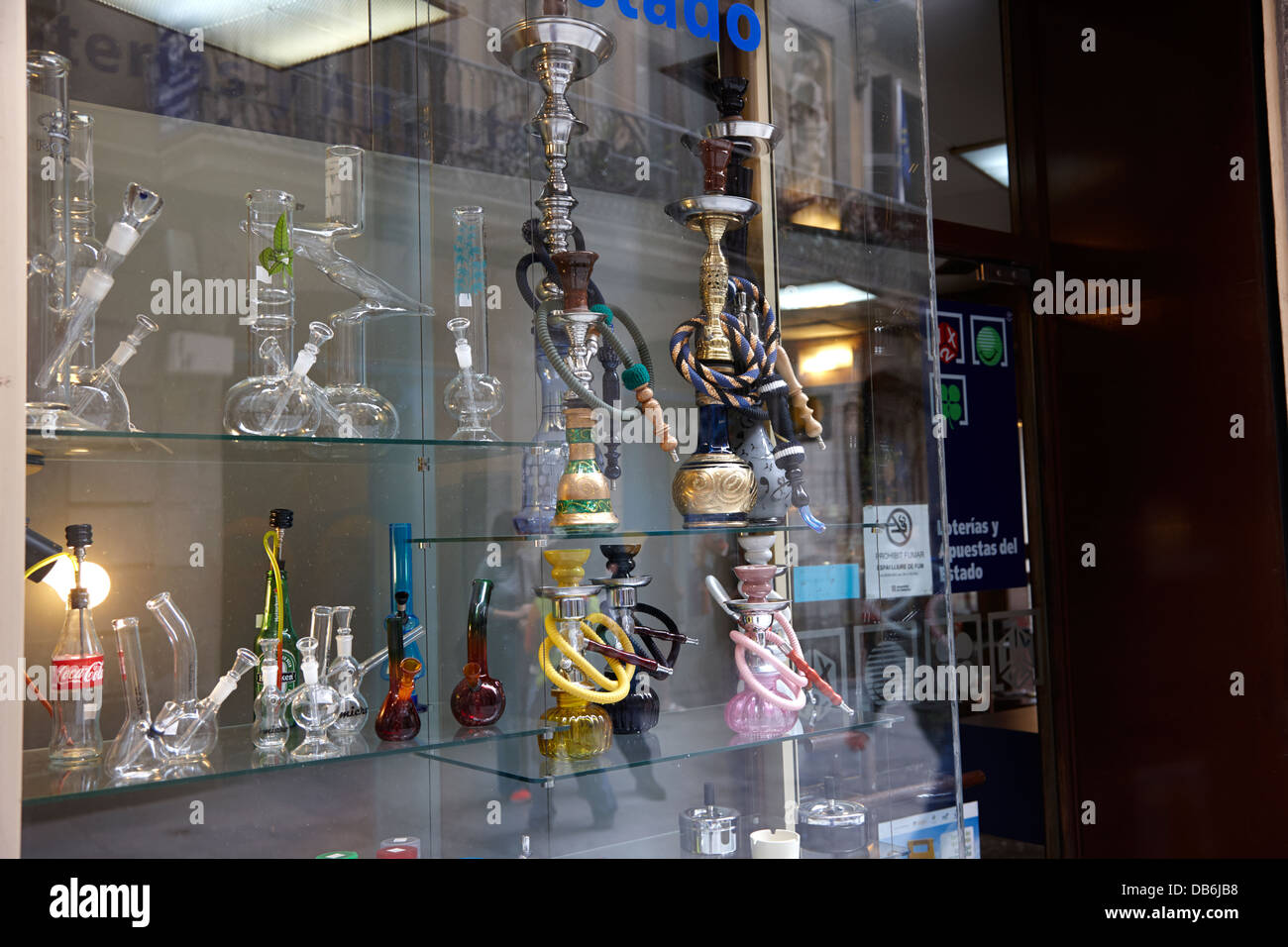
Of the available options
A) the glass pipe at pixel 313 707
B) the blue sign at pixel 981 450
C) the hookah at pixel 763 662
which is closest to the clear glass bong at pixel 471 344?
the glass pipe at pixel 313 707

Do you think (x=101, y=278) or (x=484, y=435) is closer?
(x=101, y=278)

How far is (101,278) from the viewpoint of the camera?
1.54 metres

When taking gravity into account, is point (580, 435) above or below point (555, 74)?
below

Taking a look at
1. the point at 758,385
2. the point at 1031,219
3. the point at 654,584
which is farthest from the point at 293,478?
the point at 1031,219

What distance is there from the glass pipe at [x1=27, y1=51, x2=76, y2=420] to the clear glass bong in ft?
2.07

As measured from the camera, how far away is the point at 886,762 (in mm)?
2230

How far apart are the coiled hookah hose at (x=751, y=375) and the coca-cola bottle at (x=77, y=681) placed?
1.12m

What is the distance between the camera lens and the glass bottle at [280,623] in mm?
1686

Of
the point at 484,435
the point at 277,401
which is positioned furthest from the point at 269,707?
the point at 484,435

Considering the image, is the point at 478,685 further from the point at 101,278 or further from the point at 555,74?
the point at 555,74

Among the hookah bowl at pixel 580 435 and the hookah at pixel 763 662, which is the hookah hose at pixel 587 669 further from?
the hookah at pixel 763 662

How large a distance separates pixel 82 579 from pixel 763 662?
1.23 metres

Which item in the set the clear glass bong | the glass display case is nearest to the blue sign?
the glass display case

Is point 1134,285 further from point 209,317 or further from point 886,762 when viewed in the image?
point 209,317
